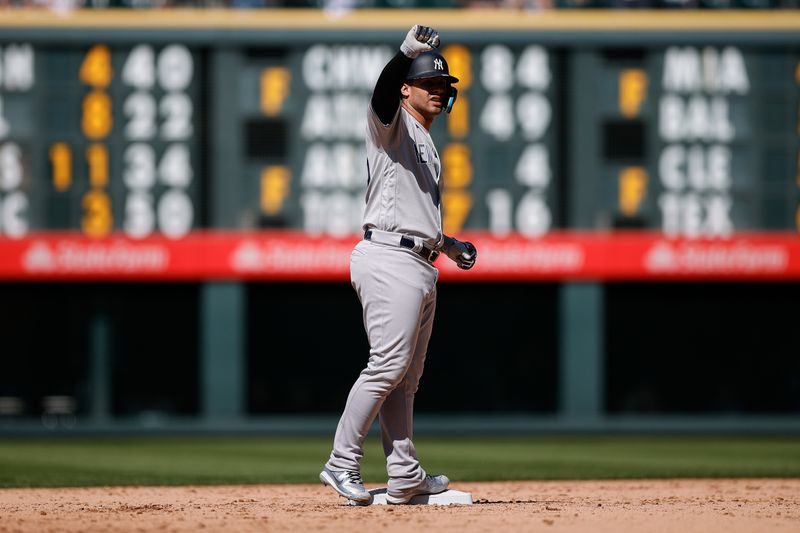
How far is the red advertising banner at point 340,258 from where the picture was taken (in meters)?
21.6

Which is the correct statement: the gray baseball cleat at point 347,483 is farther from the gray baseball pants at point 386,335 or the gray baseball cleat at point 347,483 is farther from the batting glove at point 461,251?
the batting glove at point 461,251

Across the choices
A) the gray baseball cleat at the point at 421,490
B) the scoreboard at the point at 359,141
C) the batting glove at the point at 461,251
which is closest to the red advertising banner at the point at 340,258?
the scoreboard at the point at 359,141

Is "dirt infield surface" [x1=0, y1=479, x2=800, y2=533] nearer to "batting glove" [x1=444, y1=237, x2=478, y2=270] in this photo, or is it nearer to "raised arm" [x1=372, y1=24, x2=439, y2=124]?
"batting glove" [x1=444, y1=237, x2=478, y2=270]

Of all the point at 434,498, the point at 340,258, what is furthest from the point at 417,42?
the point at 340,258

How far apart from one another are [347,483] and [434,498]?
1.54ft

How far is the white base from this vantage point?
635 centimetres

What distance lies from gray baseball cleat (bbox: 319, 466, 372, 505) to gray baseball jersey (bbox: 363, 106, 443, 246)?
1.05 m

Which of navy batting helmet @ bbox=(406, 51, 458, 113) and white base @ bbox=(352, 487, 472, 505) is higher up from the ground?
navy batting helmet @ bbox=(406, 51, 458, 113)

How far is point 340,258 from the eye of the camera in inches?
855

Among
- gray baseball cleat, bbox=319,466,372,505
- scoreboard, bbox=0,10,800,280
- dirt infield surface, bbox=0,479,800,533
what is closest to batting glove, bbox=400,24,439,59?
gray baseball cleat, bbox=319,466,372,505

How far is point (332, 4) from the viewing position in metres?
21.7

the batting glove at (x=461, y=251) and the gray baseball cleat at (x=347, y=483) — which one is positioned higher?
the batting glove at (x=461, y=251)

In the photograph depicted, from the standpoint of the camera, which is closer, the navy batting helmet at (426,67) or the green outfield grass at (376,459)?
the navy batting helmet at (426,67)

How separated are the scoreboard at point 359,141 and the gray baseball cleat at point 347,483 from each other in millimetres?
14837
